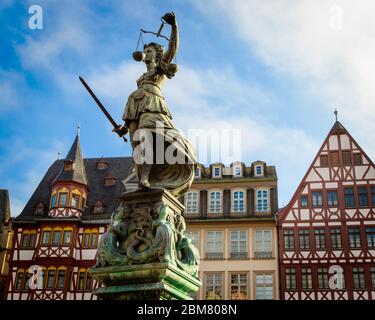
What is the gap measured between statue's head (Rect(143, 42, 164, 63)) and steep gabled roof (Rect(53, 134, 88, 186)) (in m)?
25.9

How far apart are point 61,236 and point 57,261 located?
1593 millimetres

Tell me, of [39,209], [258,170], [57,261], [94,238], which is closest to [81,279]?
[57,261]

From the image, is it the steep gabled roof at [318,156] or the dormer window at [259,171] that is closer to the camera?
the steep gabled roof at [318,156]

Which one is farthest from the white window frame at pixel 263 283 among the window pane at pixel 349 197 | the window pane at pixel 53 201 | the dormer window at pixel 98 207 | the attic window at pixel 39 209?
the attic window at pixel 39 209

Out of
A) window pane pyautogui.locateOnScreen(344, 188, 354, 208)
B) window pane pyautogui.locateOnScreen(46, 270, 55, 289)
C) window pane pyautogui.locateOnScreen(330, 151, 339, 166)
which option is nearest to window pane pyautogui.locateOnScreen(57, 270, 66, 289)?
window pane pyautogui.locateOnScreen(46, 270, 55, 289)

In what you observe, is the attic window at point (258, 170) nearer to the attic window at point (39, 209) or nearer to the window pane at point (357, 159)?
the window pane at point (357, 159)

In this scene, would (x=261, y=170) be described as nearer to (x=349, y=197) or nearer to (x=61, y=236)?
(x=349, y=197)

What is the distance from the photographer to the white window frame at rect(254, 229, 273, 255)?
28.8 metres

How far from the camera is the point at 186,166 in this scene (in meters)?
6.72

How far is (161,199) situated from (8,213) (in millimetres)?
36577

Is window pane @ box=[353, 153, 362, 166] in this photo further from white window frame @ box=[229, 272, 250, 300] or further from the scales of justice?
the scales of justice

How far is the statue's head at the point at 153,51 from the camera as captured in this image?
7.20 m
